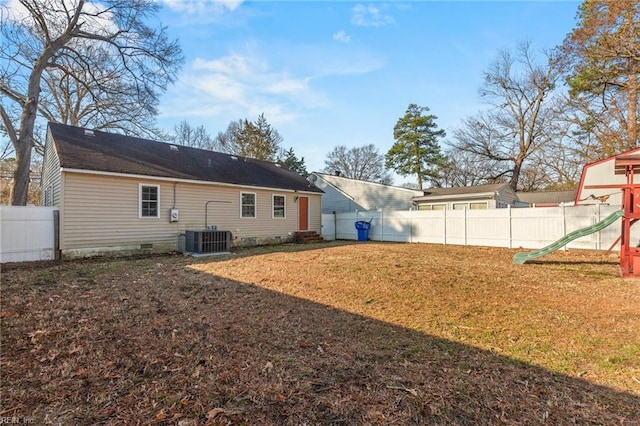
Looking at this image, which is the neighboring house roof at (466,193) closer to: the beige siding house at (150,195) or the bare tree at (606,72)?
the bare tree at (606,72)

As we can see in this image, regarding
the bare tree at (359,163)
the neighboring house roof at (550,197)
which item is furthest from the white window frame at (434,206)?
the bare tree at (359,163)

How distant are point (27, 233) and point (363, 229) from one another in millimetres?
12788

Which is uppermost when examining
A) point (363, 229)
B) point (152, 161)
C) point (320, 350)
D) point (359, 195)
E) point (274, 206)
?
point (152, 161)

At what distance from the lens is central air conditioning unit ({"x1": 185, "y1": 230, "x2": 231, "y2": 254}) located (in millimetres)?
10656

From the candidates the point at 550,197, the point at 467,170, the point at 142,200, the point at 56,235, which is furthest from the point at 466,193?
the point at 56,235

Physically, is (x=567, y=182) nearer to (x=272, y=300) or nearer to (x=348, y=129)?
(x=348, y=129)

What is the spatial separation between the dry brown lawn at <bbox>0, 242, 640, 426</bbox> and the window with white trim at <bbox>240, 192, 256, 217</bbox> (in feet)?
24.2

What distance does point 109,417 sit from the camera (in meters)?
1.97

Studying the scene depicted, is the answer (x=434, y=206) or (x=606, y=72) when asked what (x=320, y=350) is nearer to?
(x=434, y=206)

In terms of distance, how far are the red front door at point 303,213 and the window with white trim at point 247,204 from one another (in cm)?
272

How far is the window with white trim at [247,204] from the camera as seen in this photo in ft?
44.3

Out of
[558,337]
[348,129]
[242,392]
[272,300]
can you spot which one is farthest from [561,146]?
[242,392]

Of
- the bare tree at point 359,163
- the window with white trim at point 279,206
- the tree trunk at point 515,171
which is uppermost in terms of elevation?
the bare tree at point 359,163

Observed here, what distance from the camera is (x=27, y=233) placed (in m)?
8.77
